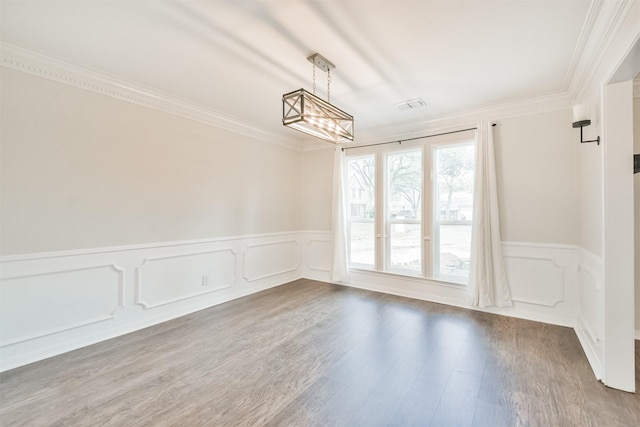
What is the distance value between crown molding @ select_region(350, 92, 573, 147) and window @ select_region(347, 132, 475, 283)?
173 mm

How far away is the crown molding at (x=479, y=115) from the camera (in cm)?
319

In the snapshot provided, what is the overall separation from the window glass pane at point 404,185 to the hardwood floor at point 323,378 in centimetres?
168

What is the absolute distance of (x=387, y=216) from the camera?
4.49 m

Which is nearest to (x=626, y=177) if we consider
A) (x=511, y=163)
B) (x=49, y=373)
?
(x=511, y=163)

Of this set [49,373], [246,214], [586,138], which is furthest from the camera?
[246,214]

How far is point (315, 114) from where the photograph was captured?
7.64ft

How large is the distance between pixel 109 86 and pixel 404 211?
401 cm

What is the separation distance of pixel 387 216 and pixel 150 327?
3.54m

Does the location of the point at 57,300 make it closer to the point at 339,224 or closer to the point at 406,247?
the point at 339,224

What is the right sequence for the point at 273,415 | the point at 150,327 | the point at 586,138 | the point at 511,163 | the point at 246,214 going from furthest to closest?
the point at 246,214
the point at 511,163
the point at 150,327
the point at 586,138
the point at 273,415

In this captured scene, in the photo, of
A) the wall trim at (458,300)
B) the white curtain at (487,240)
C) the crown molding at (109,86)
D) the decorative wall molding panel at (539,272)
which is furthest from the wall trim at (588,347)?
the crown molding at (109,86)

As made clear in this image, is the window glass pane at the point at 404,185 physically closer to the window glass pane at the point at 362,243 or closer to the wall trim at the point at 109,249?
the window glass pane at the point at 362,243

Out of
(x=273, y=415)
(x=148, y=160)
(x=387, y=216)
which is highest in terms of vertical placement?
(x=148, y=160)

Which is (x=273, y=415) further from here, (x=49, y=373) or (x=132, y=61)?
(x=132, y=61)
